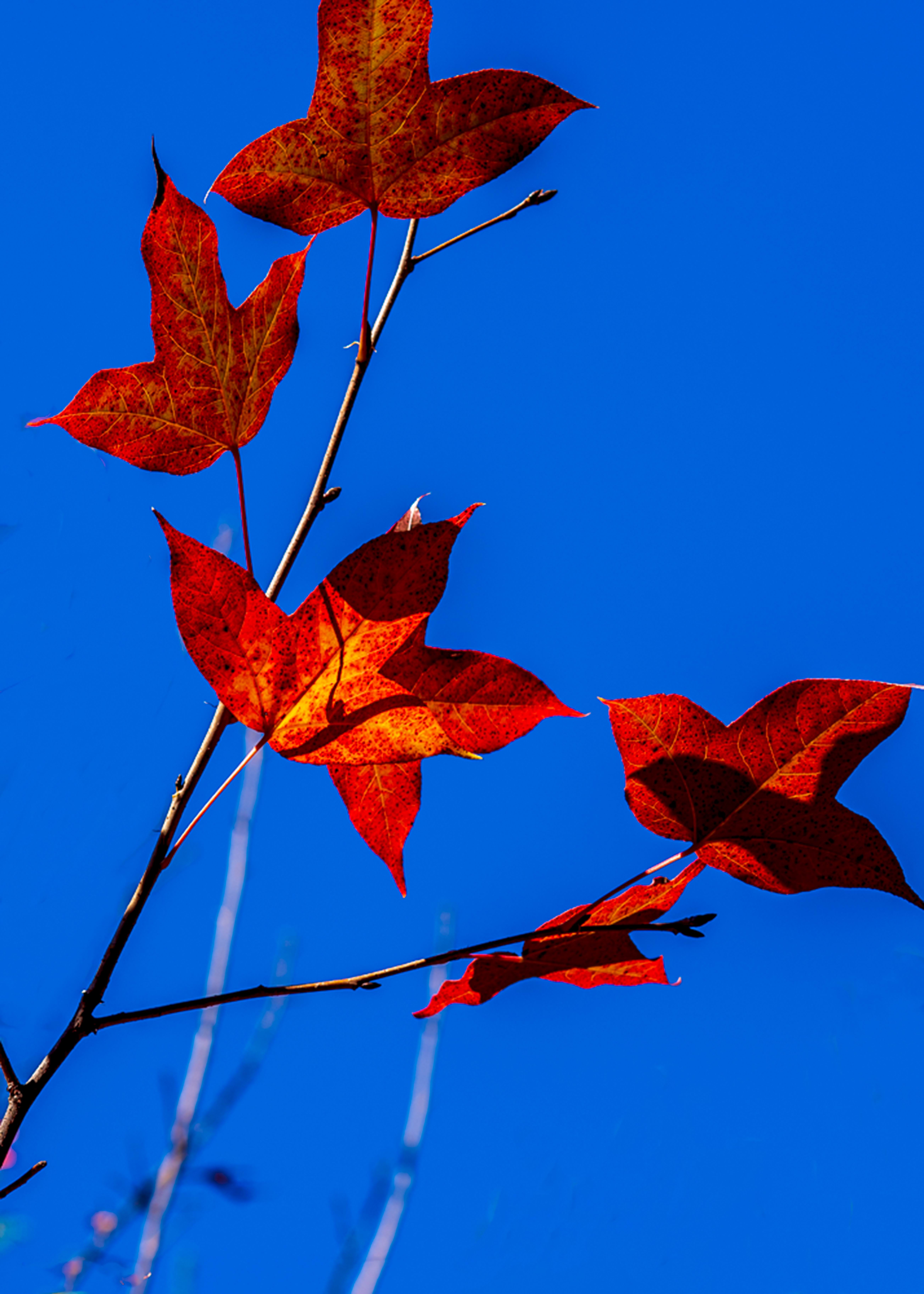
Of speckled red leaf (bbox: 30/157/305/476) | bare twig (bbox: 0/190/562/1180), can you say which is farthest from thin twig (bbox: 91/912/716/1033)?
speckled red leaf (bbox: 30/157/305/476)

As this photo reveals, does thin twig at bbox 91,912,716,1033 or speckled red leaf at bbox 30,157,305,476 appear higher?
speckled red leaf at bbox 30,157,305,476

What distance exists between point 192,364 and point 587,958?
0.30m

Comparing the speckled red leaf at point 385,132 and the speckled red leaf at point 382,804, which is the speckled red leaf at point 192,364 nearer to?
the speckled red leaf at point 385,132

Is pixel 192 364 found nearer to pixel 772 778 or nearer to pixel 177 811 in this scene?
pixel 177 811

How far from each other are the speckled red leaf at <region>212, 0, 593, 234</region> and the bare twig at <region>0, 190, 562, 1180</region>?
2cm

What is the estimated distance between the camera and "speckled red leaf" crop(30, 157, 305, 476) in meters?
0.35

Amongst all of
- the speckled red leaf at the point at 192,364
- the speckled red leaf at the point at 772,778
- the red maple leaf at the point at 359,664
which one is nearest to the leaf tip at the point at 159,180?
the speckled red leaf at the point at 192,364

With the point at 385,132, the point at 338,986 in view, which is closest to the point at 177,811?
the point at 338,986

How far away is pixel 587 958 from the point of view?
0.37 metres

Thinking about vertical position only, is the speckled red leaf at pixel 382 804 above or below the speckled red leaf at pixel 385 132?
below

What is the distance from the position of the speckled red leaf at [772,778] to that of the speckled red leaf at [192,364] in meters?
0.21

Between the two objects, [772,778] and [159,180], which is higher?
[159,180]

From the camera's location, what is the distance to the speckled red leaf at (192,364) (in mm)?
351

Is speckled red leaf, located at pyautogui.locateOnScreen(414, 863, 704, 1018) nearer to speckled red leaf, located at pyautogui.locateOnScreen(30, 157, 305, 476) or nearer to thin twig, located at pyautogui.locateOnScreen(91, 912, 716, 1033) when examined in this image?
thin twig, located at pyautogui.locateOnScreen(91, 912, 716, 1033)
